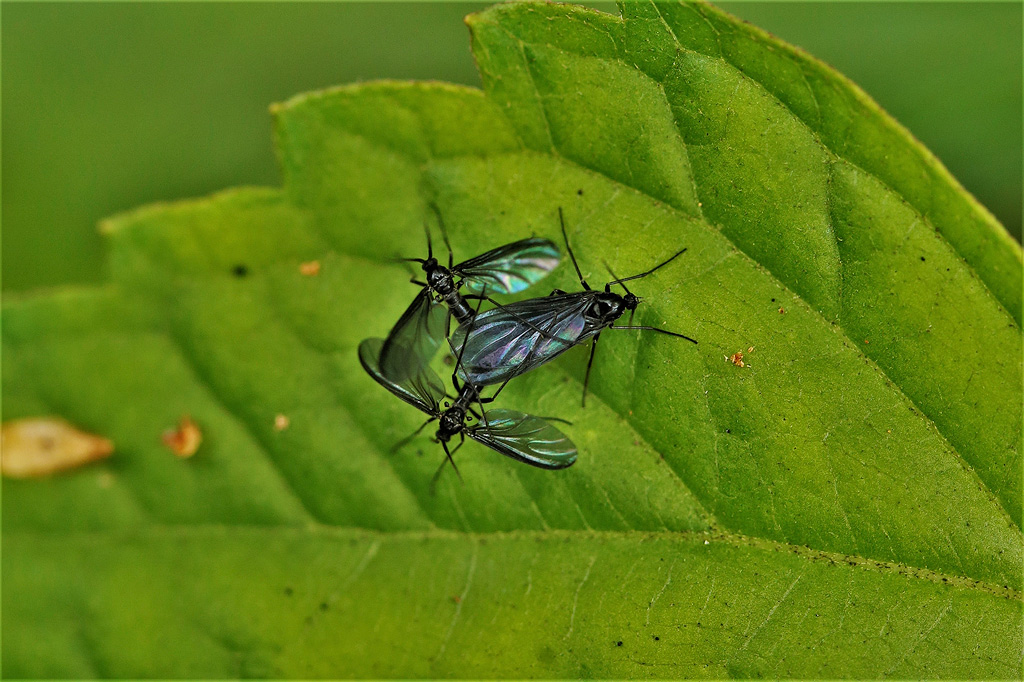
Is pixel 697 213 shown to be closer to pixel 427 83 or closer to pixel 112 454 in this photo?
pixel 427 83

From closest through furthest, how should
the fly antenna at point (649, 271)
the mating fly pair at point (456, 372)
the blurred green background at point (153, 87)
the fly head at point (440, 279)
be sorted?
the fly antenna at point (649, 271)
the mating fly pair at point (456, 372)
the fly head at point (440, 279)
the blurred green background at point (153, 87)

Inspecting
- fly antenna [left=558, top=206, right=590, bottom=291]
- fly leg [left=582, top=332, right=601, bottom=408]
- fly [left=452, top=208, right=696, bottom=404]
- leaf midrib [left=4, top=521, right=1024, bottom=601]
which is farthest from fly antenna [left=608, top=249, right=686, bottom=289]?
leaf midrib [left=4, top=521, right=1024, bottom=601]

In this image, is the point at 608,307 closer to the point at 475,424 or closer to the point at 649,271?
the point at 649,271

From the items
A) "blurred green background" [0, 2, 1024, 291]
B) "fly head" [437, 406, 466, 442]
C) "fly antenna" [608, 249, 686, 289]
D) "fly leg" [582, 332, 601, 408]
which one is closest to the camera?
"fly antenna" [608, 249, 686, 289]

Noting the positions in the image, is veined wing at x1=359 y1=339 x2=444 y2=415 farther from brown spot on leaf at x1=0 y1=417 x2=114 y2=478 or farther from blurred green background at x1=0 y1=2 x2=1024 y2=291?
blurred green background at x1=0 y1=2 x2=1024 y2=291

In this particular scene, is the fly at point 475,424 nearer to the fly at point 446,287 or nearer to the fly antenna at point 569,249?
the fly at point 446,287

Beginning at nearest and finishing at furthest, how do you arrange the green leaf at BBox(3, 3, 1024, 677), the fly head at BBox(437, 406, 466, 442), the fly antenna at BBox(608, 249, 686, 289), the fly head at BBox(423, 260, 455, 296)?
the green leaf at BBox(3, 3, 1024, 677) < the fly antenna at BBox(608, 249, 686, 289) < the fly head at BBox(437, 406, 466, 442) < the fly head at BBox(423, 260, 455, 296)

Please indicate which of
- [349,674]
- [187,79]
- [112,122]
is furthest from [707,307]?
[112,122]

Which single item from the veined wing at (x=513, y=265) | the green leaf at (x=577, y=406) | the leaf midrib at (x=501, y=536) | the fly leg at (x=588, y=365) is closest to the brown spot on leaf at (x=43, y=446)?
the green leaf at (x=577, y=406)
